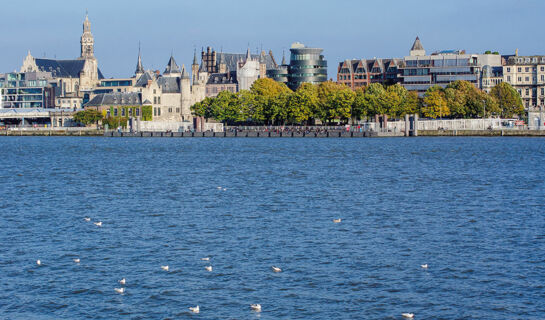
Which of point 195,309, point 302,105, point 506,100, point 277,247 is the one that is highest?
point 506,100

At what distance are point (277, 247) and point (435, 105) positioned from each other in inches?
5283

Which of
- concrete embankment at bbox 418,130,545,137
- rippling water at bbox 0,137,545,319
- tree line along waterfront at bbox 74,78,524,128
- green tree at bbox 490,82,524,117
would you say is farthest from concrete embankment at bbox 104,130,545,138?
rippling water at bbox 0,137,545,319

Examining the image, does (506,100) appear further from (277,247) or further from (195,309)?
(195,309)

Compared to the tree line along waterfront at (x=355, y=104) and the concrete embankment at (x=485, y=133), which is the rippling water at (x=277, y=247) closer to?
the concrete embankment at (x=485, y=133)

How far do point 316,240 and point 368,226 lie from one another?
4625 millimetres

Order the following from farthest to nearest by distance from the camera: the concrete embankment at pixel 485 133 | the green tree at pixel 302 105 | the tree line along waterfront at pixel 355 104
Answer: the green tree at pixel 302 105, the tree line along waterfront at pixel 355 104, the concrete embankment at pixel 485 133

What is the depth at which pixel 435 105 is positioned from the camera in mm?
164375

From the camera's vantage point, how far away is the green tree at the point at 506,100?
592ft

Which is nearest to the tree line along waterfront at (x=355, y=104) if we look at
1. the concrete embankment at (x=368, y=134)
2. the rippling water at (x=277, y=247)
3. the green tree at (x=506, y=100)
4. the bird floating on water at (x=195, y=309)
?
the green tree at (x=506, y=100)

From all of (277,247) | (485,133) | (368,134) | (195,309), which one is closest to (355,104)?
(368,134)

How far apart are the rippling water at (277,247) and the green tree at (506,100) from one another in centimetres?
11868

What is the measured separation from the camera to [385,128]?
16238cm

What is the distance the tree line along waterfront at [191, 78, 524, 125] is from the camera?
165m

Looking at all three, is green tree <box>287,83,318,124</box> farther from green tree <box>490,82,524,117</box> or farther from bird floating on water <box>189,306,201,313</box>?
bird floating on water <box>189,306,201,313</box>
